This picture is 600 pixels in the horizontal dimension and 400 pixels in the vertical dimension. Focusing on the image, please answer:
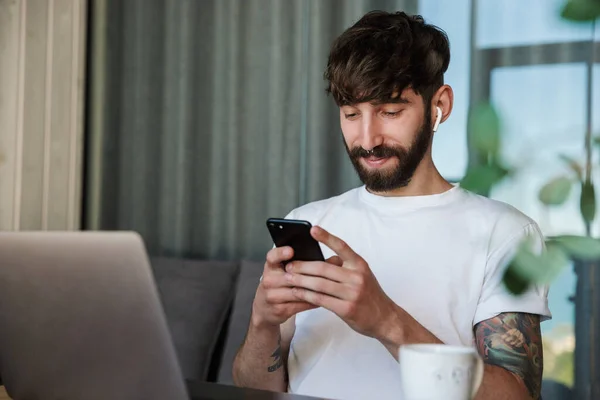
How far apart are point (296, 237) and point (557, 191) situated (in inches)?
27.3

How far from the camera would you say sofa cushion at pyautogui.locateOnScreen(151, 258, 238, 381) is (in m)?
2.38

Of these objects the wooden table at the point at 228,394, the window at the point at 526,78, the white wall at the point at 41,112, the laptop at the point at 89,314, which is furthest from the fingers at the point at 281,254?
the white wall at the point at 41,112

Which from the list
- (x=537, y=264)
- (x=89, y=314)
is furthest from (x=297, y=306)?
(x=537, y=264)

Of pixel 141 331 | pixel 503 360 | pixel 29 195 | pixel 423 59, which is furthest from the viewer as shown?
pixel 29 195

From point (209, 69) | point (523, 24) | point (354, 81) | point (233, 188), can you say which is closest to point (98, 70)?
point (209, 69)

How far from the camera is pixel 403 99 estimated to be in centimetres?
148

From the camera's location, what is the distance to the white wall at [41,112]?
284 centimetres

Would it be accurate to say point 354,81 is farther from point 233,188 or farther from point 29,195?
point 29,195

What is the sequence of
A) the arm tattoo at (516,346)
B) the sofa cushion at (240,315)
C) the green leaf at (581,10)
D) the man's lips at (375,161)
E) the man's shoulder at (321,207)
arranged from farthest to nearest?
1. the sofa cushion at (240,315)
2. the man's shoulder at (321,207)
3. the man's lips at (375,161)
4. the arm tattoo at (516,346)
5. the green leaf at (581,10)

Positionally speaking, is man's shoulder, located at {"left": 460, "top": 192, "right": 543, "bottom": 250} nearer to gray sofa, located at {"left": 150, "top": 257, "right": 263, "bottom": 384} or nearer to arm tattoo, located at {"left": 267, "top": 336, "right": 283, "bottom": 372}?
arm tattoo, located at {"left": 267, "top": 336, "right": 283, "bottom": 372}

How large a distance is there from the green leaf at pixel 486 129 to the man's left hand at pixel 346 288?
2.10 ft

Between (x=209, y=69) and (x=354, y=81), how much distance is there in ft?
4.88

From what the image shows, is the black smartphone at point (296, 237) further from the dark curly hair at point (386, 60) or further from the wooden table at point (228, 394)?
the dark curly hair at point (386, 60)

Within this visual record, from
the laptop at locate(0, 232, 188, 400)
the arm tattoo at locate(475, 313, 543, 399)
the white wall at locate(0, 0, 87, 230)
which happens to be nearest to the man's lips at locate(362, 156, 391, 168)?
the arm tattoo at locate(475, 313, 543, 399)
